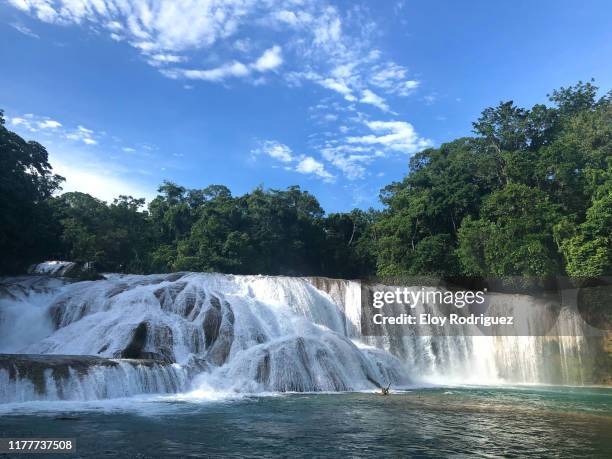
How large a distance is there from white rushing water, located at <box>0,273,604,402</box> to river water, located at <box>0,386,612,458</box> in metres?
0.89

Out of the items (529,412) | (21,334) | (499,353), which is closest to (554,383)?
(499,353)

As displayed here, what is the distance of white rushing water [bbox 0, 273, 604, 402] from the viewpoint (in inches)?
564

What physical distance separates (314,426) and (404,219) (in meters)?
28.1

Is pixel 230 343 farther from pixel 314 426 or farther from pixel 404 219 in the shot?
pixel 404 219

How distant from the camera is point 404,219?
37.2 m

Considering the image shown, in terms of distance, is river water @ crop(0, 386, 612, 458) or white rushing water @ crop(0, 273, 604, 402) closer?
river water @ crop(0, 386, 612, 458)

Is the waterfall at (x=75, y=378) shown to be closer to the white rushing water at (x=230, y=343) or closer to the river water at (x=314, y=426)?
the white rushing water at (x=230, y=343)

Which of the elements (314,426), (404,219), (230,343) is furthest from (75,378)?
(404,219)

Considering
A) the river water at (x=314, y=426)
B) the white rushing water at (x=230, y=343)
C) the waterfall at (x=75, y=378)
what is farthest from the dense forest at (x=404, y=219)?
the waterfall at (x=75, y=378)

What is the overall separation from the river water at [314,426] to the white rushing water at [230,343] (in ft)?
2.92

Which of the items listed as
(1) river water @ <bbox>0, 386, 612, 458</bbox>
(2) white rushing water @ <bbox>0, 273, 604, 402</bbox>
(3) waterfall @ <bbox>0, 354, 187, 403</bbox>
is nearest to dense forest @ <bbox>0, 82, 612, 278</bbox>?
(2) white rushing water @ <bbox>0, 273, 604, 402</bbox>

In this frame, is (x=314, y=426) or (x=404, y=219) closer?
(x=314, y=426)

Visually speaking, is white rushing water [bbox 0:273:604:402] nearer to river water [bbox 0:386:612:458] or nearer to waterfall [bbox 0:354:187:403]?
waterfall [bbox 0:354:187:403]

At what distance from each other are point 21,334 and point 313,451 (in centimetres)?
1574
